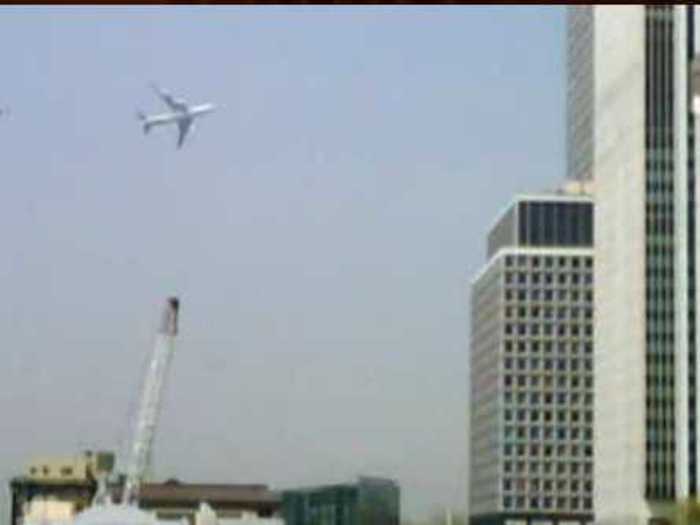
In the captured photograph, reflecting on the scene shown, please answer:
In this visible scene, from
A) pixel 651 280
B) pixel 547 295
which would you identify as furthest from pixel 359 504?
pixel 547 295

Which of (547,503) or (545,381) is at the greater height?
(545,381)

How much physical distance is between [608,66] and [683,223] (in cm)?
2307

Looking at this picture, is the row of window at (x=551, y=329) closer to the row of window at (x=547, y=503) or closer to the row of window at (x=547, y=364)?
the row of window at (x=547, y=364)

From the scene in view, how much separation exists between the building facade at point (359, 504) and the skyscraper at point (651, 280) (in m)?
18.9

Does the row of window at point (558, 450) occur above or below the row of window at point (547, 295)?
below

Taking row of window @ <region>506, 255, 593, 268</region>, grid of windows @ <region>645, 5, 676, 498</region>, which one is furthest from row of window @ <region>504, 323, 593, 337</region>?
grid of windows @ <region>645, 5, 676, 498</region>

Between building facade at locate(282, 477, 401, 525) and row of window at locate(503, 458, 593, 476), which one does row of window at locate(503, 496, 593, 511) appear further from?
building facade at locate(282, 477, 401, 525)

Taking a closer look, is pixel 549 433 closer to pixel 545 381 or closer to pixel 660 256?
pixel 545 381

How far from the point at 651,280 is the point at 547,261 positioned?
4063 centimetres

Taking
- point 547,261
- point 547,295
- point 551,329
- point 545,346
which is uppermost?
point 547,261

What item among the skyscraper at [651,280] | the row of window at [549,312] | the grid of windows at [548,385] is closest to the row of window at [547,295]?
the grid of windows at [548,385]

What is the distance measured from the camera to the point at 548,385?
19088 centimetres

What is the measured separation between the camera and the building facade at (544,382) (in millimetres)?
189125

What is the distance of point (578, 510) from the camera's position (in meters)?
188
